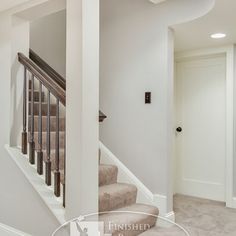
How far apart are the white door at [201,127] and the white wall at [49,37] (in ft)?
6.00

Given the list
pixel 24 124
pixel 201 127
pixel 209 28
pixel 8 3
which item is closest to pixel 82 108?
pixel 24 124

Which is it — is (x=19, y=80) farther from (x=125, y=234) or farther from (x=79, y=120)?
(x=125, y=234)

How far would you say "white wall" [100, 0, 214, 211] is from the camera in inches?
118

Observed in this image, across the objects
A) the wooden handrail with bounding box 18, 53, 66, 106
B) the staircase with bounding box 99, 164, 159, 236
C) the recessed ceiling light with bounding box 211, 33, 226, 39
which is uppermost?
the recessed ceiling light with bounding box 211, 33, 226, 39

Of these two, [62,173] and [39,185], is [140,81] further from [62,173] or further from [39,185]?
[39,185]

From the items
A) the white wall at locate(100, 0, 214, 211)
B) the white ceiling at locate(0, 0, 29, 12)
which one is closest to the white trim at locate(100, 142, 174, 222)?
the white wall at locate(100, 0, 214, 211)

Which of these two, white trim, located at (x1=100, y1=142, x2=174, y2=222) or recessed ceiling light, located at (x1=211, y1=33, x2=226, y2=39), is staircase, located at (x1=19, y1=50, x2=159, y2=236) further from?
recessed ceiling light, located at (x1=211, y1=33, x2=226, y2=39)

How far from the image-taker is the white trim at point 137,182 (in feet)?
9.79

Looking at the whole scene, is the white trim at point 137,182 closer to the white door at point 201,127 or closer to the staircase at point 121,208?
the staircase at point 121,208

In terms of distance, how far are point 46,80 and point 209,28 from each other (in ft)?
6.01

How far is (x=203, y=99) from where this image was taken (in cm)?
411

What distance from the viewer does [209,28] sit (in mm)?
3064

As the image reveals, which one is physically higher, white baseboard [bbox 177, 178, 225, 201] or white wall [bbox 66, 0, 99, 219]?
white wall [bbox 66, 0, 99, 219]

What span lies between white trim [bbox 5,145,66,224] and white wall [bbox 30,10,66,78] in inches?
76.7
